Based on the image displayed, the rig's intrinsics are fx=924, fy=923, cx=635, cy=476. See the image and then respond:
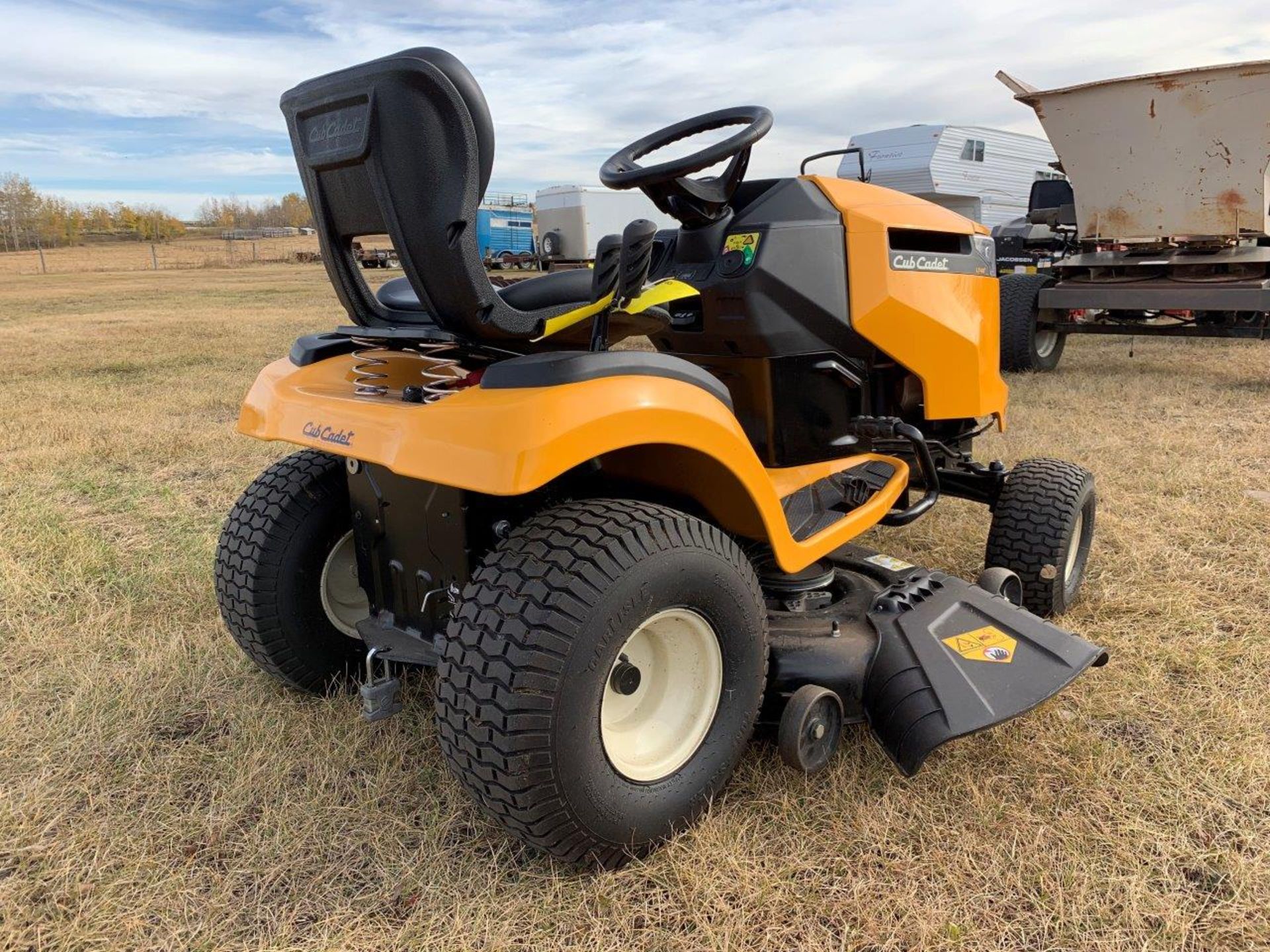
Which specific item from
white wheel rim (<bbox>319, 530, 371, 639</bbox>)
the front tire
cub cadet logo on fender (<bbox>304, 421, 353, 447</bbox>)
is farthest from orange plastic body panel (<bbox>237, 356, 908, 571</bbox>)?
white wheel rim (<bbox>319, 530, 371, 639</bbox>)

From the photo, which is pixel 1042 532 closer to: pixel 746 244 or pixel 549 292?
pixel 746 244

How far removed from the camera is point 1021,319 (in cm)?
737

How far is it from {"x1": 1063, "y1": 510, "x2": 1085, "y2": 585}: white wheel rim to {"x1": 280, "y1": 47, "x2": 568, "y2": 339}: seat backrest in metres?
2.02

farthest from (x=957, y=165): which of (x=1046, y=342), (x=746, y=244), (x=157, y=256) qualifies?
(x=157, y=256)

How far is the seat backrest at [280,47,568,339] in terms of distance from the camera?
5.16ft

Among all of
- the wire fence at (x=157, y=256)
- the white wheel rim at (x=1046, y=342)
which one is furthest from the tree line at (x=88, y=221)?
the white wheel rim at (x=1046, y=342)

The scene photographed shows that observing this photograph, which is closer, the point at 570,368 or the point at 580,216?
the point at 570,368

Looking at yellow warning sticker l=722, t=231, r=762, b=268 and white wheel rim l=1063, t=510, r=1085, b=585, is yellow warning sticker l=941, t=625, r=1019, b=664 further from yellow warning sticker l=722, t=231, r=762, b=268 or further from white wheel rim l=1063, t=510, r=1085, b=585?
yellow warning sticker l=722, t=231, r=762, b=268

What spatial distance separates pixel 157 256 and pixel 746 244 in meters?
47.7

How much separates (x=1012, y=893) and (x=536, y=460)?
1235mm

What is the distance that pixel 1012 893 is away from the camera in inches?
69.9

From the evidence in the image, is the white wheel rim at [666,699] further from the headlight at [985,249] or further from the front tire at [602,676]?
the headlight at [985,249]

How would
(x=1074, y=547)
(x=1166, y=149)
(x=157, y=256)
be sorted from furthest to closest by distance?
(x=157, y=256) → (x=1166, y=149) → (x=1074, y=547)

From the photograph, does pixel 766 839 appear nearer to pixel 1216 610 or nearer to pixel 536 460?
pixel 536 460
